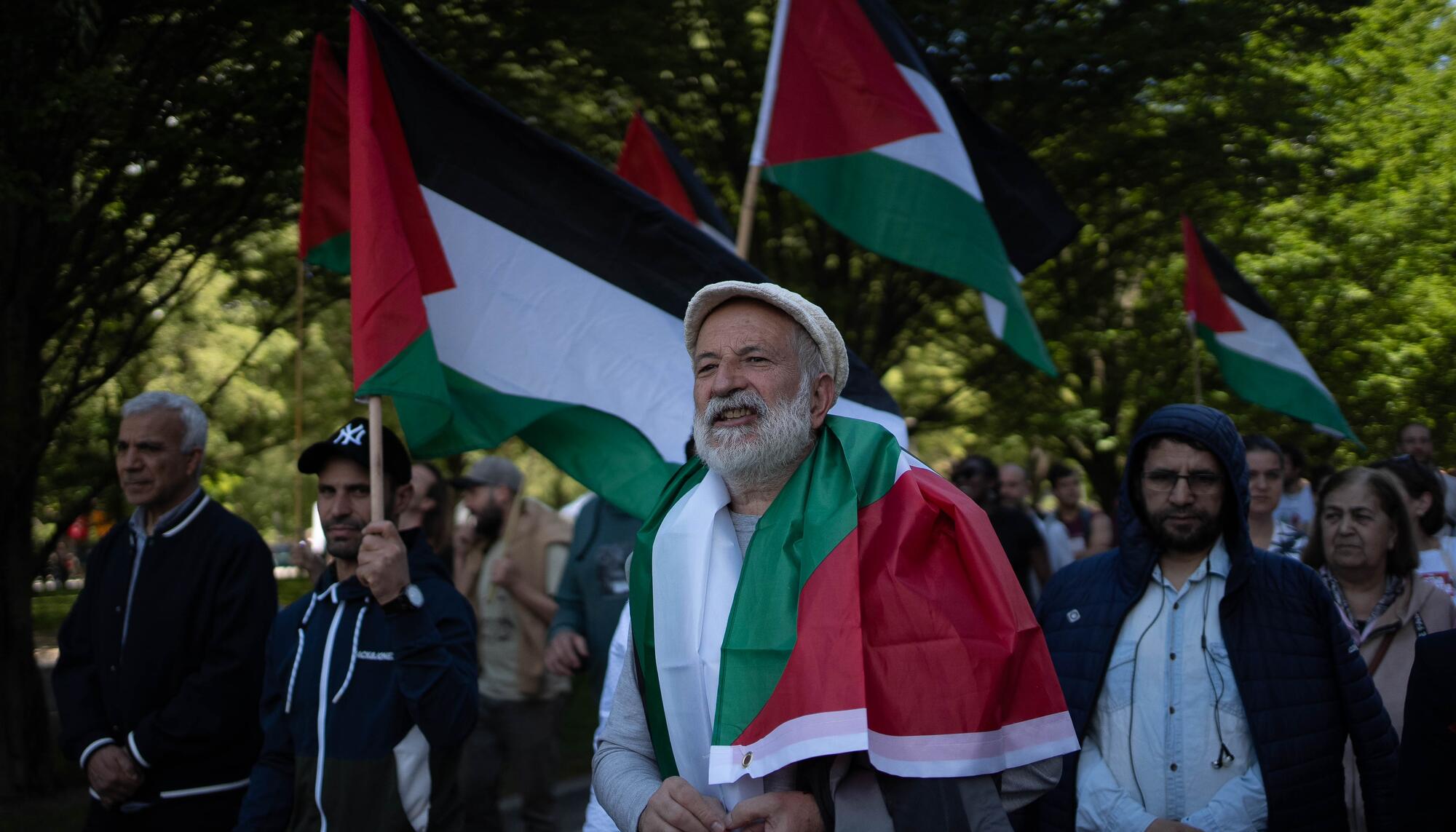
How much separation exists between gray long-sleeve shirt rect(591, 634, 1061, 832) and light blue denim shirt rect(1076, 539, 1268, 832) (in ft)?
3.26

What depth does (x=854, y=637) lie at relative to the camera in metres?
2.79

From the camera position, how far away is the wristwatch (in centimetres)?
418

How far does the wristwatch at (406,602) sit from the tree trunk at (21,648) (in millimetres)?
5560

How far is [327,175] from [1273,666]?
4036 mm

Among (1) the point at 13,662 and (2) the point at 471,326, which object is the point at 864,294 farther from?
(2) the point at 471,326

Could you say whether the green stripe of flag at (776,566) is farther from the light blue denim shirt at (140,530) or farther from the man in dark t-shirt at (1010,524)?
the man in dark t-shirt at (1010,524)

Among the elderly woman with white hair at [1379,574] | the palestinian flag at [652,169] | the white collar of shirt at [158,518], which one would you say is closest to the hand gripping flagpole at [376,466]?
the white collar of shirt at [158,518]

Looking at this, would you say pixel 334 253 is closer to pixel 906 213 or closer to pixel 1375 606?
pixel 906 213

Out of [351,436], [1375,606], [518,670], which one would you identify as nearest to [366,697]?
[351,436]

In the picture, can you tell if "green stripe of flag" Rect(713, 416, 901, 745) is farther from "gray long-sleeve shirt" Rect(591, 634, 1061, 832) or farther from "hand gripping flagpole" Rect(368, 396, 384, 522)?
"hand gripping flagpole" Rect(368, 396, 384, 522)

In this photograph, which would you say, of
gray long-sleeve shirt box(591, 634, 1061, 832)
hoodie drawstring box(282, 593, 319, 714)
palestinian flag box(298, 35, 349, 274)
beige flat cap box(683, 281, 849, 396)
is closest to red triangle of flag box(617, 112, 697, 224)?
palestinian flag box(298, 35, 349, 274)

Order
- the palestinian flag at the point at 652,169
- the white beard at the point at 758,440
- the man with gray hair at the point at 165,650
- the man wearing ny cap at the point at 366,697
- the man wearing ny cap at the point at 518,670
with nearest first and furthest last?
1. the white beard at the point at 758,440
2. the man wearing ny cap at the point at 366,697
3. the man with gray hair at the point at 165,650
4. the man wearing ny cap at the point at 518,670
5. the palestinian flag at the point at 652,169

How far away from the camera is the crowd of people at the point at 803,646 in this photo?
9.27ft

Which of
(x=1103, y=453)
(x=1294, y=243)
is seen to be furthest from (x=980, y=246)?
(x=1103, y=453)
